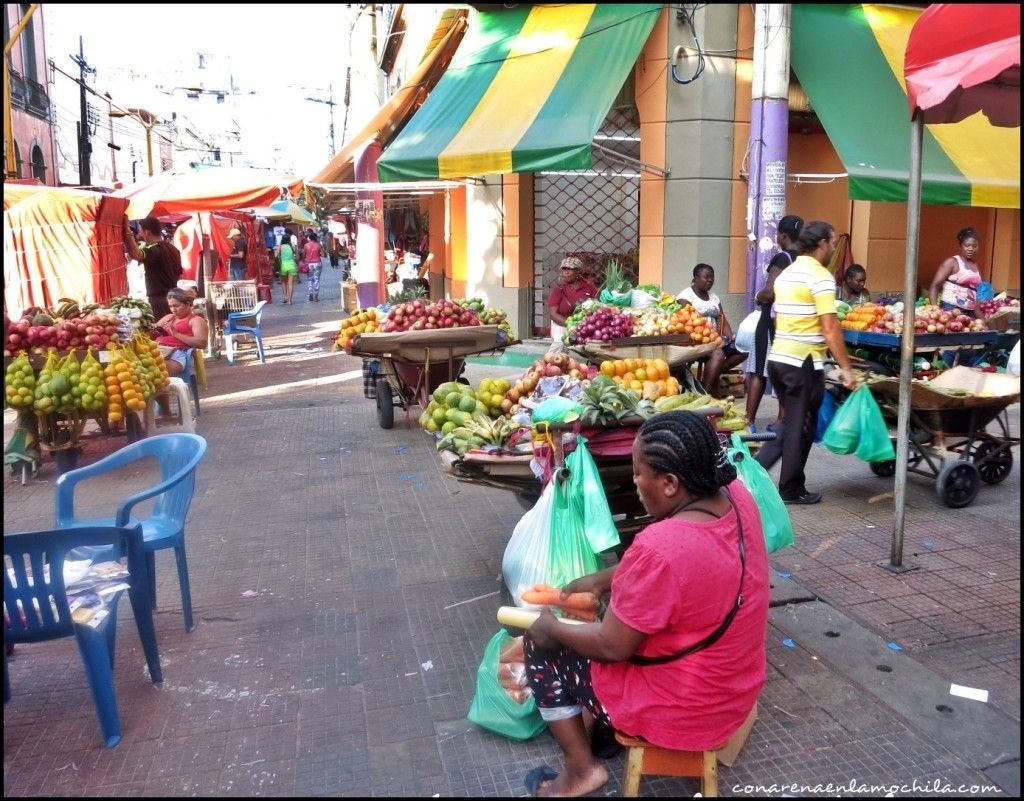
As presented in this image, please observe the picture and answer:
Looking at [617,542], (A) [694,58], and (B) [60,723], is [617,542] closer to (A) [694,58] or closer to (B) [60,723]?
(B) [60,723]

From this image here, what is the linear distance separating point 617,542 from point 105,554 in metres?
2.45

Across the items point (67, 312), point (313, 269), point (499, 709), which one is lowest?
point (499, 709)

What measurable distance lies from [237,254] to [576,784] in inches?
863

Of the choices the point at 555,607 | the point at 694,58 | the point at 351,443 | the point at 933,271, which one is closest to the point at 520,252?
the point at 694,58

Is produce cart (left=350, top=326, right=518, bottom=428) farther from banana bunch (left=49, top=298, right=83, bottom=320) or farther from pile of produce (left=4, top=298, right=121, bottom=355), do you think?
banana bunch (left=49, top=298, right=83, bottom=320)

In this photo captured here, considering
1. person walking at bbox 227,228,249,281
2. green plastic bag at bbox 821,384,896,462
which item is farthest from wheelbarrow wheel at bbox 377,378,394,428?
person walking at bbox 227,228,249,281

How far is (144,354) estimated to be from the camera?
7723mm

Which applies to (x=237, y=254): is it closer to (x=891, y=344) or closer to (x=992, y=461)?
(x=891, y=344)

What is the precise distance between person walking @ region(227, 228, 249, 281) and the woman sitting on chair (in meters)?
12.9

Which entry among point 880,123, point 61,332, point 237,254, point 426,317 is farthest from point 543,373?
point 237,254

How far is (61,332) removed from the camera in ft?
23.4

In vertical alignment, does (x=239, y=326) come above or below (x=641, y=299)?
below

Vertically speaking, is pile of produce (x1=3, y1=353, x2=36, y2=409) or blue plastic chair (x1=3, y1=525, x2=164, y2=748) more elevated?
pile of produce (x1=3, y1=353, x2=36, y2=409)

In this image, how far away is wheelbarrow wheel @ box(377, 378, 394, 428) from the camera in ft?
28.5
